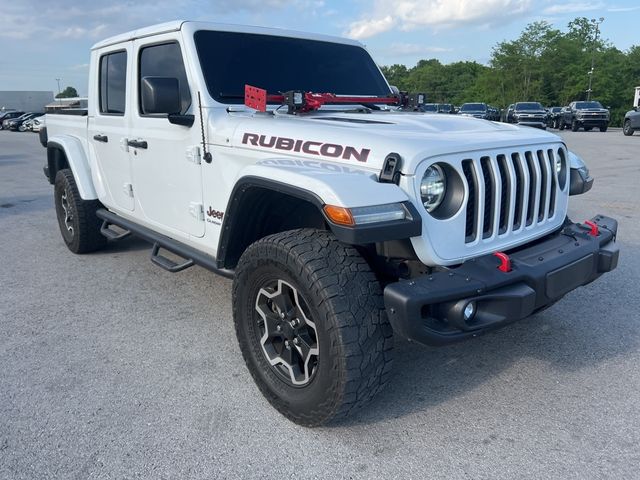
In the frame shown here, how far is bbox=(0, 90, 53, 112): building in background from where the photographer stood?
76.6 m

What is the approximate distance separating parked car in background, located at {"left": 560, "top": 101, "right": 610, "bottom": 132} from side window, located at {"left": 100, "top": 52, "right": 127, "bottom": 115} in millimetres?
31338

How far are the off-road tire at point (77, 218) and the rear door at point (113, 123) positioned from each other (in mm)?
502

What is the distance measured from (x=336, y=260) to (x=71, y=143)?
12.9 feet

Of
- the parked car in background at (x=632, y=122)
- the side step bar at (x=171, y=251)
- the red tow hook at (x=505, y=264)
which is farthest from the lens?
the parked car in background at (x=632, y=122)

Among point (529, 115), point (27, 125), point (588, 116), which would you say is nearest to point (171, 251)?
point (529, 115)

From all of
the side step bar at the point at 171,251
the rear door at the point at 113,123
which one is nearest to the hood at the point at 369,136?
the side step bar at the point at 171,251

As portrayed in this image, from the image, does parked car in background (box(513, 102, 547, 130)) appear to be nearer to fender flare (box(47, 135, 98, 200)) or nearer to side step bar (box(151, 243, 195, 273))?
fender flare (box(47, 135, 98, 200))

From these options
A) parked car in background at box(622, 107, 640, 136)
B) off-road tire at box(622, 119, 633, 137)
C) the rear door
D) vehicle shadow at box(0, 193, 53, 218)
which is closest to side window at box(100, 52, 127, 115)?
the rear door

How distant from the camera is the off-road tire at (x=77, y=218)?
5.32 metres

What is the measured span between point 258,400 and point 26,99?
290 ft

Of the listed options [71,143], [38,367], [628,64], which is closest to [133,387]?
[38,367]

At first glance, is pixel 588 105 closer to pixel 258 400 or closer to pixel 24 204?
pixel 24 204

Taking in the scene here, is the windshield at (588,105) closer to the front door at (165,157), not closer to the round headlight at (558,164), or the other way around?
the round headlight at (558,164)

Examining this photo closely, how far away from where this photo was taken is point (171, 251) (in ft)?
12.8
